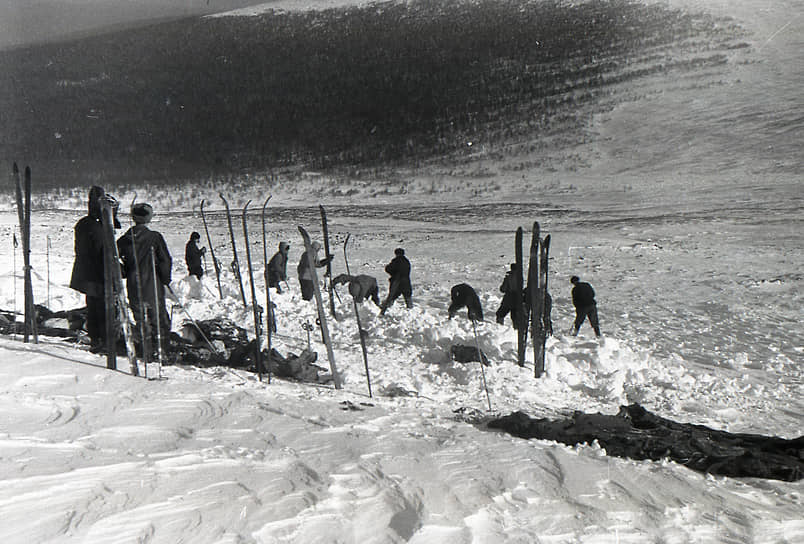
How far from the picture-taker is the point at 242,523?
204 centimetres

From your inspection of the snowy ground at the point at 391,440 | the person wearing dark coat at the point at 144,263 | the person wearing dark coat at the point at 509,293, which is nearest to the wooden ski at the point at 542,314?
the snowy ground at the point at 391,440

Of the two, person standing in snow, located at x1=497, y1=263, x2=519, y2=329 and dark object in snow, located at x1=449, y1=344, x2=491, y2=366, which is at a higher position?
person standing in snow, located at x1=497, y1=263, x2=519, y2=329

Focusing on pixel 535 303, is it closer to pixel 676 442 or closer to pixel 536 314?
pixel 536 314

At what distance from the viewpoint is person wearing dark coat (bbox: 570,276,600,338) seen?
7477 millimetres

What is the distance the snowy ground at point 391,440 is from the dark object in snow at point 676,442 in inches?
5.0

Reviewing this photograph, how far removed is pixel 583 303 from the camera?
7.60 meters

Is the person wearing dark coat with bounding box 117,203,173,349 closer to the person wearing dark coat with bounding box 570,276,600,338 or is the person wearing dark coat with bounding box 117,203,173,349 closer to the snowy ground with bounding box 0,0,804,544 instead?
the snowy ground with bounding box 0,0,804,544

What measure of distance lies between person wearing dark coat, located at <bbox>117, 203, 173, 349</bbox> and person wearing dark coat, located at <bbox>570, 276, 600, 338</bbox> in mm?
4930

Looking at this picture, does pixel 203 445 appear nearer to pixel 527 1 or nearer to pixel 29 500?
pixel 29 500

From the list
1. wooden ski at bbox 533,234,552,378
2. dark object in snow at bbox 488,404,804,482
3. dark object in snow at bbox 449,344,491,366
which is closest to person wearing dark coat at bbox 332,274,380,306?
dark object in snow at bbox 449,344,491,366

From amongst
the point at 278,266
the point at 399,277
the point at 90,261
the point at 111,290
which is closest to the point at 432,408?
the point at 111,290

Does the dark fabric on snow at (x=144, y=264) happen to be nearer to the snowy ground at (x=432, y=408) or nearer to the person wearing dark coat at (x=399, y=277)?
the snowy ground at (x=432, y=408)

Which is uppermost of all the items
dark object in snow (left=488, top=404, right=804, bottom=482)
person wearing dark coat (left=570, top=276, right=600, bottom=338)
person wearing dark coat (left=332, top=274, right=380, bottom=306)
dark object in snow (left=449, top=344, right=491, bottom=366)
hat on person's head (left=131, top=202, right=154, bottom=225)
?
hat on person's head (left=131, top=202, right=154, bottom=225)

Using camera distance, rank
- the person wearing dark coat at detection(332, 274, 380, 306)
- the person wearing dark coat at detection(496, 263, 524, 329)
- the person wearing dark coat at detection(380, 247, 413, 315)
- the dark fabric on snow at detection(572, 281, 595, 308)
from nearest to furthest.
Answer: the person wearing dark coat at detection(496, 263, 524, 329) < the dark fabric on snow at detection(572, 281, 595, 308) < the person wearing dark coat at detection(332, 274, 380, 306) < the person wearing dark coat at detection(380, 247, 413, 315)
